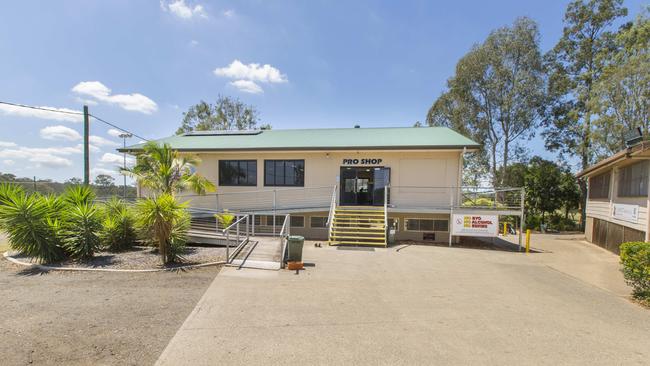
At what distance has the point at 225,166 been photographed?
50.9 ft

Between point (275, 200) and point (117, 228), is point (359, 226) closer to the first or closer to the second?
point (275, 200)

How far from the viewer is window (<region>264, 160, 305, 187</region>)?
49.2 ft

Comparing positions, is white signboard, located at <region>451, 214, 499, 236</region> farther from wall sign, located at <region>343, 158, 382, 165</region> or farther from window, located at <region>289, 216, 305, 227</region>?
window, located at <region>289, 216, 305, 227</region>

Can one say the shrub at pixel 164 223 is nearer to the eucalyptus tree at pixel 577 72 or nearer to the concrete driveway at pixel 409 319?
the concrete driveway at pixel 409 319

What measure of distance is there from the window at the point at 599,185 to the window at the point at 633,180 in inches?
74.8

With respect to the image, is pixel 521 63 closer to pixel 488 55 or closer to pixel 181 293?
pixel 488 55

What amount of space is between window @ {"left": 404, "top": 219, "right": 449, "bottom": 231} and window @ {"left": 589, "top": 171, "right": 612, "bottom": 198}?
9504 mm

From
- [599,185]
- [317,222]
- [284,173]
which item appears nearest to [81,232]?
[284,173]

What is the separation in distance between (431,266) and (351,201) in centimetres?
650

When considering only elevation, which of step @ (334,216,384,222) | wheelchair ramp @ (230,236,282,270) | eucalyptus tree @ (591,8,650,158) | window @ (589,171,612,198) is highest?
eucalyptus tree @ (591,8,650,158)

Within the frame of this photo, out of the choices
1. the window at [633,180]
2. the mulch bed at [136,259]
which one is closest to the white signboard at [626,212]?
the window at [633,180]

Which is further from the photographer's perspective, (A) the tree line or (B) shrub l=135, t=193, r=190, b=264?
(A) the tree line

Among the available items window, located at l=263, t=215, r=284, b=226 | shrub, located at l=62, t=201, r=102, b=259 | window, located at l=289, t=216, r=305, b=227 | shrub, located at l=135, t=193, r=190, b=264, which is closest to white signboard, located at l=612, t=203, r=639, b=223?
window, located at l=289, t=216, r=305, b=227

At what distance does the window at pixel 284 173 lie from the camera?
1498 cm
